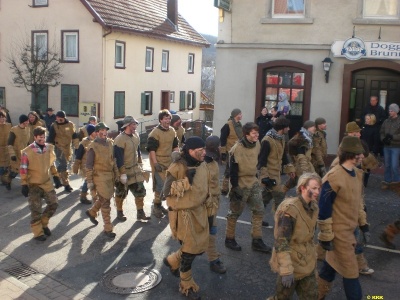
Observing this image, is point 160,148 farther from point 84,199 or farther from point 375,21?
point 375,21

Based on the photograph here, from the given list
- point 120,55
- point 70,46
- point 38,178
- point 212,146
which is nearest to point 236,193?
point 212,146

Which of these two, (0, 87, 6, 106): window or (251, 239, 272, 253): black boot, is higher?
(0, 87, 6, 106): window

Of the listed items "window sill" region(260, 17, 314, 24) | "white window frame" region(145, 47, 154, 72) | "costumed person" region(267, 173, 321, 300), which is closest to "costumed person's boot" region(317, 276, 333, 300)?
"costumed person" region(267, 173, 321, 300)

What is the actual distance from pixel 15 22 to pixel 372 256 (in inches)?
897

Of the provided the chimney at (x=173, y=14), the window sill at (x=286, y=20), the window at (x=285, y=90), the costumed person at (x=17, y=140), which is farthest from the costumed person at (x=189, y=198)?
the chimney at (x=173, y=14)

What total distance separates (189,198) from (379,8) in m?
10.4

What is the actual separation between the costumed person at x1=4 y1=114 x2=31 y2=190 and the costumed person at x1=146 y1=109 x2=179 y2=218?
11.9 ft

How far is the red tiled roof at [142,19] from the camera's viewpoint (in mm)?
22562

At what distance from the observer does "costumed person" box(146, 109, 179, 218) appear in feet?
29.4

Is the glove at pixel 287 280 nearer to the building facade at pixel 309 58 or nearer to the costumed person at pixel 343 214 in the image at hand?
the costumed person at pixel 343 214

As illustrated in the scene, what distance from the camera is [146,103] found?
2725 cm

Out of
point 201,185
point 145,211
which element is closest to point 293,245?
point 201,185

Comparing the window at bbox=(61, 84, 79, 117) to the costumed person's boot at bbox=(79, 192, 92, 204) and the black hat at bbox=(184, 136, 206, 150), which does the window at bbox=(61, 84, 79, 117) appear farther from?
the black hat at bbox=(184, 136, 206, 150)

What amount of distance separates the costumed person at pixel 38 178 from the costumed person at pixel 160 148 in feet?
6.01
